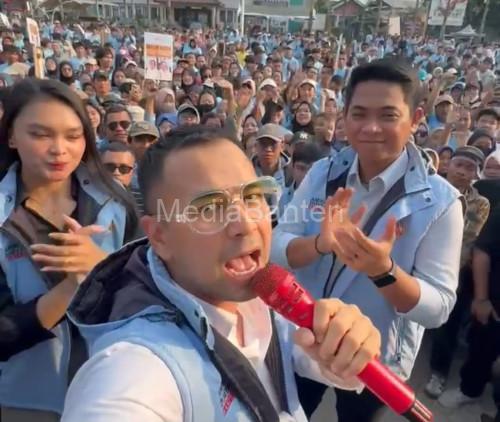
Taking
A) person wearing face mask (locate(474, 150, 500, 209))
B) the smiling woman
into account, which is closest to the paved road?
person wearing face mask (locate(474, 150, 500, 209))

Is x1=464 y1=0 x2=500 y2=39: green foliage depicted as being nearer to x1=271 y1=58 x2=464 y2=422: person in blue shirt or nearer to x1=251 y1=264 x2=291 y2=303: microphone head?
x1=271 y1=58 x2=464 y2=422: person in blue shirt

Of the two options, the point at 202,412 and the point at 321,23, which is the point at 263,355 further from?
the point at 321,23

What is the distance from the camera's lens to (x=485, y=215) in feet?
10.8

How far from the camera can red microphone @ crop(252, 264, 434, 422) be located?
942mm

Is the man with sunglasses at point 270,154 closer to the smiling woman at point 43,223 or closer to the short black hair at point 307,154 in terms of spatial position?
the short black hair at point 307,154

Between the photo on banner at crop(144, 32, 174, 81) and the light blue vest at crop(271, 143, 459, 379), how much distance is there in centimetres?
609

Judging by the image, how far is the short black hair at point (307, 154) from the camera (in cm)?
387

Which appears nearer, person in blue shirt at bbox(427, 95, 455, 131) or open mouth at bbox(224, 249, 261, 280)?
open mouth at bbox(224, 249, 261, 280)

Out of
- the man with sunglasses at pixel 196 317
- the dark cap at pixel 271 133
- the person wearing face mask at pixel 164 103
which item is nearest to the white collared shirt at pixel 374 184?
the man with sunglasses at pixel 196 317

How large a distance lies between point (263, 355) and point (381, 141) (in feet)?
3.27

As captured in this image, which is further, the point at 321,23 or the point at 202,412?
the point at 321,23

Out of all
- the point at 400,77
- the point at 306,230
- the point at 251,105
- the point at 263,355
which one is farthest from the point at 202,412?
the point at 251,105

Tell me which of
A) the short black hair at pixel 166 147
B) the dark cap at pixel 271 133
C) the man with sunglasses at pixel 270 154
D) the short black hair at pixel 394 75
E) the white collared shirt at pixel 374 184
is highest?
the short black hair at pixel 394 75

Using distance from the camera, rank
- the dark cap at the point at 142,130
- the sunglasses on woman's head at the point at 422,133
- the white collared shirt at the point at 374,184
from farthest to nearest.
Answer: the sunglasses on woman's head at the point at 422,133 < the dark cap at the point at 142,130 < the white collared shirt at the point at 374,184
